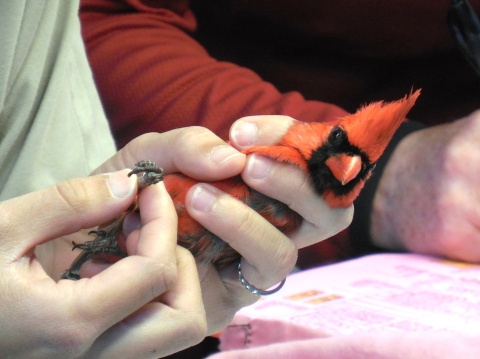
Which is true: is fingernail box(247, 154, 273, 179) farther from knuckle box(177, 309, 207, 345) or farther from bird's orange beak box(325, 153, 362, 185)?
knuckle box(177, 309, 207, 345)

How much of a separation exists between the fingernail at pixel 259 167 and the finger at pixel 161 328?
0.67 ft

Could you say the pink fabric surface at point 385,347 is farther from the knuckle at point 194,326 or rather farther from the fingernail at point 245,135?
the fingernail at point 245,135

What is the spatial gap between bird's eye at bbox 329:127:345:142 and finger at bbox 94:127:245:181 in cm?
16

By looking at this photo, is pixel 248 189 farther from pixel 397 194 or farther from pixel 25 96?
pixel 397 194

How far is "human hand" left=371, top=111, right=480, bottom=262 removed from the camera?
1.19m

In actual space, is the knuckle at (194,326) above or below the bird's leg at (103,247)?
above

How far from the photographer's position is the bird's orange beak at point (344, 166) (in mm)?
760

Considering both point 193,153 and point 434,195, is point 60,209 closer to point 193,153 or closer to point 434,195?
point 193,153

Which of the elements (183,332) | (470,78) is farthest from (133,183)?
(470,78)

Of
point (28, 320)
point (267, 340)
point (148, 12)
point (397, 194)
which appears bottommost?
point (267, 340)

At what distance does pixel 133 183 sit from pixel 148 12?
93 centimetres

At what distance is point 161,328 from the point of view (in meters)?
0.61

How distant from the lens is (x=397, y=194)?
1.32 meters

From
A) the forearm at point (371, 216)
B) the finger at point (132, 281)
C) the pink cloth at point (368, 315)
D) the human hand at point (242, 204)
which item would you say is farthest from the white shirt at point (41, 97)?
the forearm at point (371, 216)
